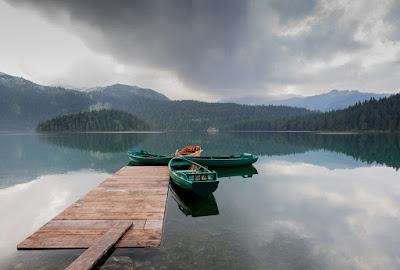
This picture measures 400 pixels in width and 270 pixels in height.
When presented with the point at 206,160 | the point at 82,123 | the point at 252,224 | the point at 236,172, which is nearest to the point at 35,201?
the point at 252,224

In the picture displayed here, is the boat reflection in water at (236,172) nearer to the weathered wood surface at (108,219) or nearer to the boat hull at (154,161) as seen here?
Answer: the boat hull at (154,161)

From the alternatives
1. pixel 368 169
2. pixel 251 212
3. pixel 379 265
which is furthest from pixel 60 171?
pixel 368 169

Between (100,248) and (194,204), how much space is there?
8203 millimetres

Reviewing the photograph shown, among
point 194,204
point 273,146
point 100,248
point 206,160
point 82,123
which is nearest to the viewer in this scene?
point 100,248

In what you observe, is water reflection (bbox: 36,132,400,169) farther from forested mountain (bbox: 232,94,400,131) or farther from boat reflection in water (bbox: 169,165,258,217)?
forested mountain (bbox: 232,94,400,131)

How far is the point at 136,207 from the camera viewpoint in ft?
37.5

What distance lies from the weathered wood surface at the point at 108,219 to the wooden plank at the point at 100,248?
294 mm

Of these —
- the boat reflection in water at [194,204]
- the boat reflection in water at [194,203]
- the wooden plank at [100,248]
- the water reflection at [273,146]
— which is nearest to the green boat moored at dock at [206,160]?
the boat reflection in water at [194,203]

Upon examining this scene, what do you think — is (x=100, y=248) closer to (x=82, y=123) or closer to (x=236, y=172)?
(x=236, y=172)

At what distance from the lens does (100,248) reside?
7152mm

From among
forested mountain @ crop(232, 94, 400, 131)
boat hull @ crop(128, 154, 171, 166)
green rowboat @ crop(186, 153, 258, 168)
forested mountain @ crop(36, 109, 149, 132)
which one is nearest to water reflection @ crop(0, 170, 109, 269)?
boat hull @ crop(128, 154, 171, 166)

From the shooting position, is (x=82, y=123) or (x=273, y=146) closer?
(x=273, y=146)

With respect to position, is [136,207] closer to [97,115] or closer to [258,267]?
[258,267]

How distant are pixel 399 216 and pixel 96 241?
18394 mm
